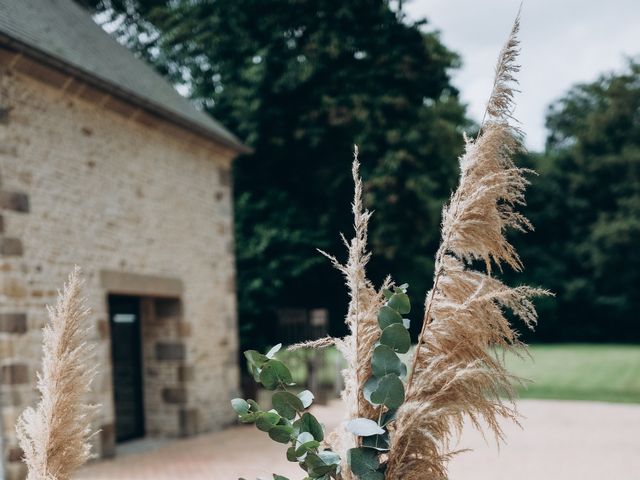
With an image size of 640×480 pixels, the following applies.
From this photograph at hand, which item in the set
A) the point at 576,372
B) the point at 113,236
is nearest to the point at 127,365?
the point at 113,236

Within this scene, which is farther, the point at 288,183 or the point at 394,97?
the point at 288,183

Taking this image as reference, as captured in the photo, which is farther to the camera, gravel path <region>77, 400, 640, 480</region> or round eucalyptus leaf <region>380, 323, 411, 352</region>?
gravel path <region>77, 400, 640, 480</region>

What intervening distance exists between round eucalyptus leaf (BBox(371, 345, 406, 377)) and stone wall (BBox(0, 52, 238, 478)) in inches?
258

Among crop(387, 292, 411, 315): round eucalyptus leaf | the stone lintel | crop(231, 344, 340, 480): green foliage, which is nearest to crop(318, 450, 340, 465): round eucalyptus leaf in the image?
crop(231, 344, 340, 480): green foliage

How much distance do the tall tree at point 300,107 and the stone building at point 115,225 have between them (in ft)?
12.7

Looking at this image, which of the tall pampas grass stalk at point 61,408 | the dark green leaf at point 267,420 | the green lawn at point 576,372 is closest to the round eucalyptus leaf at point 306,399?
the dark green leaf at point 267,420

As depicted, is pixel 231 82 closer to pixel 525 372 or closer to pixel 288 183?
pixel 288 183

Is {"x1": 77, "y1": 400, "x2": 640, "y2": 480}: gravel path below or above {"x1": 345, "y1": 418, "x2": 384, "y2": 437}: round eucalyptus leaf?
below

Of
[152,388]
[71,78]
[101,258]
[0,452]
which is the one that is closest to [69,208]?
[101,258]

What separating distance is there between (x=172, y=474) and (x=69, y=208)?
11.4ft

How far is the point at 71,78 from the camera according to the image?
9109mm

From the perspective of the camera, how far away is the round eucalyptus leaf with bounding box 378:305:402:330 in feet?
7.98

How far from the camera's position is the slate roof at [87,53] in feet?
28.6

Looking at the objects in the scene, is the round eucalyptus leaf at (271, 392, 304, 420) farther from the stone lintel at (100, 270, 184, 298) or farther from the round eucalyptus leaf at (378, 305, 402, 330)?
the stone lintel at (100, 270, 184, 298)
